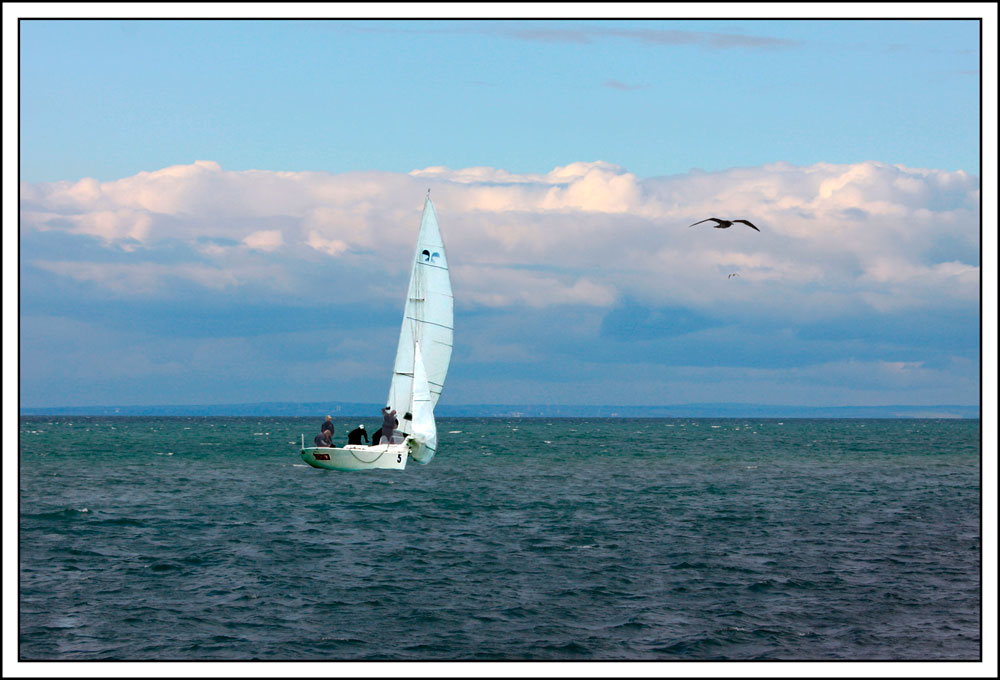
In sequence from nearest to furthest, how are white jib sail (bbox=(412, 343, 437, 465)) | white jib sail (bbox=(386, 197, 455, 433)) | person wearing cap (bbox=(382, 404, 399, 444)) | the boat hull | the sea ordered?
the sea
the boat hull
person wearing cap (bbox=(382, 404, 399, 444))
white jib sail (bbox=(412, 343, 437, 465))
white jib sail (bbox=(386, 197, 455, 433))

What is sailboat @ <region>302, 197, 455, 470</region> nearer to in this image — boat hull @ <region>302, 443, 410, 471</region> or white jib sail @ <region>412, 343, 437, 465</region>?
white jib sail @ <region>412, 343, 437, 465</region>

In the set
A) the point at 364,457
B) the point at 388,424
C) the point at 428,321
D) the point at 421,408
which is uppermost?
the point at 428,321

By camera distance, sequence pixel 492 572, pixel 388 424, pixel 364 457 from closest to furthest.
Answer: pixel 492 572
pixel 364 457
pixel 388 424

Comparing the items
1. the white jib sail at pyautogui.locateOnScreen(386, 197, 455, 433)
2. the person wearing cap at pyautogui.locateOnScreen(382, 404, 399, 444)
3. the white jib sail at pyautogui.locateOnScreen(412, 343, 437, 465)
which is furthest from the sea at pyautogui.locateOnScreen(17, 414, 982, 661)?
the white jib sail at pyautogui.locateOnScreen(386, 197, 455, 433)

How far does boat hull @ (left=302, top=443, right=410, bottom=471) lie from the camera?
176 ft

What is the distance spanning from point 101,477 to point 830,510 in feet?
126

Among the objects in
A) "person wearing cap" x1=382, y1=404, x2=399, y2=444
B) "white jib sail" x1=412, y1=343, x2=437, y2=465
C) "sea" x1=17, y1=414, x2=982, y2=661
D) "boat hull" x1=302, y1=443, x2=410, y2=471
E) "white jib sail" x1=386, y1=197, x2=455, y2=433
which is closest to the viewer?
"sea" x1=17, y1=414, x2=982, y2=661

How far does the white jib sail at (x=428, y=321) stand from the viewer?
190 ft

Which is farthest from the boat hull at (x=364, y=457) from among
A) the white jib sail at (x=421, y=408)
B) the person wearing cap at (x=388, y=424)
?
the white jib sail at (x=421, y=408)

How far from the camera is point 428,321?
58.1 m

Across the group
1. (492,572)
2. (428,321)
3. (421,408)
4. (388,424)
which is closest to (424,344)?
(428,321)

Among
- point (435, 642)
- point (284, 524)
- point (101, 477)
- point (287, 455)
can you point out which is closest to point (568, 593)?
point (435, 642)

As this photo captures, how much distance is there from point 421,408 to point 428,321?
485cm

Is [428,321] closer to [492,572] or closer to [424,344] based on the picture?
[424,344]
